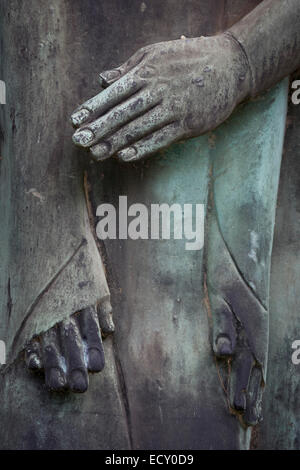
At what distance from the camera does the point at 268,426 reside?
206cm

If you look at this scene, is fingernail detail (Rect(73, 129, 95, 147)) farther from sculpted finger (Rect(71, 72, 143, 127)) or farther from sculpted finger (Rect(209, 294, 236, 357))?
sculpted finger (Rect(209, 294, 236, 357))

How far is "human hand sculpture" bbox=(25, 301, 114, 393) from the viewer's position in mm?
1777

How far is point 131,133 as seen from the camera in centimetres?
177

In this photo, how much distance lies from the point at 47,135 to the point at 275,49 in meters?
0.39

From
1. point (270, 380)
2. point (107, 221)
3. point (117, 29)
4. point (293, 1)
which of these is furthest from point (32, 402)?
point (293, 1)

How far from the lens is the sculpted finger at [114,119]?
5.72ft

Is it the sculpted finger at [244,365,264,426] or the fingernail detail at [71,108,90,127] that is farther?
the sculpted finger at [244,365,264,426]

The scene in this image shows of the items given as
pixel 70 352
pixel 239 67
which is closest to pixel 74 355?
pixel 70 352

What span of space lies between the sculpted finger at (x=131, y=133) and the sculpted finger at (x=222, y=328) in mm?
306

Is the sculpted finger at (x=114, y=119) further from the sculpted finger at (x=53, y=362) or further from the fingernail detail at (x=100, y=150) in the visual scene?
the sculpted finger at (x=53, y=362)

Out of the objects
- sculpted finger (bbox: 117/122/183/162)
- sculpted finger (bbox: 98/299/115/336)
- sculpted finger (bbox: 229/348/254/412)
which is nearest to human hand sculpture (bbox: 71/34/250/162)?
sculpted finger (bbox: 117/122/183/162)

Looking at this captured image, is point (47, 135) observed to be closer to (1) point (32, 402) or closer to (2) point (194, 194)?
(2) point (194, 194)

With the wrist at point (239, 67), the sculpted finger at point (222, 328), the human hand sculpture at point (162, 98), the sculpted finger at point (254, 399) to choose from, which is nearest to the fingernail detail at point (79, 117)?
the human hand sculpture at point (162, 98)
